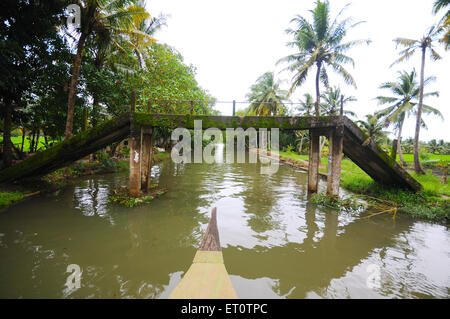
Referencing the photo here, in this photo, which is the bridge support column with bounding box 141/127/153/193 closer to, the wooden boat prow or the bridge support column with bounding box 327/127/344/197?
the wooden boat prow

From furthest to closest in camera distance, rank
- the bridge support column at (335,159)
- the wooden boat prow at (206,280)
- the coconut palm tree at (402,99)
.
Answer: the coconut palm tree at (402,99), the bridge support column at (335,159), the wooden boat prow at (206,280)

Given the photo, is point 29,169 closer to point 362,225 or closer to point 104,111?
point 104,111

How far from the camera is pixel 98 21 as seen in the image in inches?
470

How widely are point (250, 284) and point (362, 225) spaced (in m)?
6.04

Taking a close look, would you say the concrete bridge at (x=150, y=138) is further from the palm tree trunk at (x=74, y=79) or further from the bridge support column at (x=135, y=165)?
the palm tree trunk at (x=74, y=79)

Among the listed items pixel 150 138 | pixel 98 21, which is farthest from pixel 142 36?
pixel 150 138

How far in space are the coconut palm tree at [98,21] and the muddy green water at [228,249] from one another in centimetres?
558

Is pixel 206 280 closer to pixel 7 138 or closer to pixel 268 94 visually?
pixel 7 138

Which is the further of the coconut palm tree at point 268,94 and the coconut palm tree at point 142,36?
the coconut palm tree at point 268,94

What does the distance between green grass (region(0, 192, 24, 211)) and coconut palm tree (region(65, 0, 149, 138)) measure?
3655 millimetres

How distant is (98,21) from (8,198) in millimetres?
9927

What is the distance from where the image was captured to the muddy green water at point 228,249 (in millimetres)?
4516

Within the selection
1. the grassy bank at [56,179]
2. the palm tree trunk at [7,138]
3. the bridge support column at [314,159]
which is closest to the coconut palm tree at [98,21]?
the grassy bank at [56,179]

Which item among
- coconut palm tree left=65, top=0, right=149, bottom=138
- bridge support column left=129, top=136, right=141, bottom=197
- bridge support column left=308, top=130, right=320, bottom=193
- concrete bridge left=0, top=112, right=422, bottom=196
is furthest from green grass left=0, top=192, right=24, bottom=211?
bridge support column left=308, top=130, right=320, bottom=193
